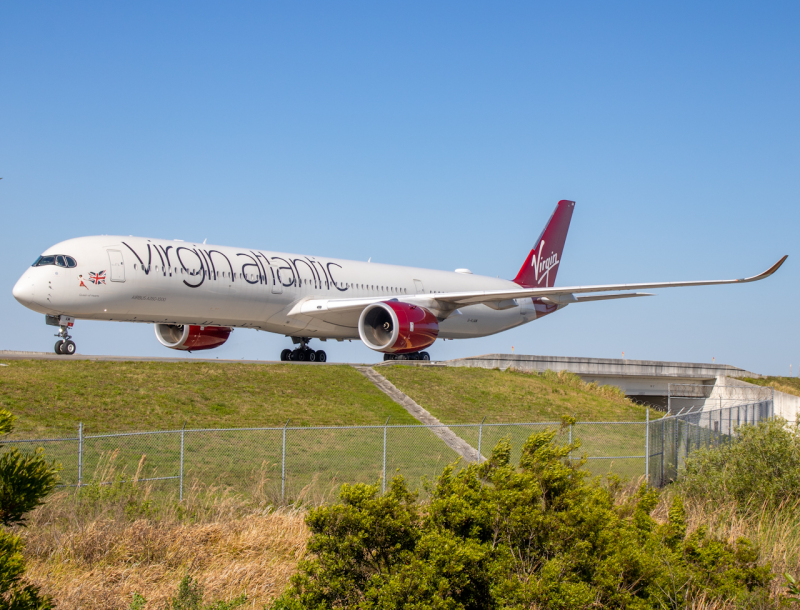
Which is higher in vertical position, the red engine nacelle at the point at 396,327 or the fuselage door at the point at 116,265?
the fuselage door at the point at 116,265

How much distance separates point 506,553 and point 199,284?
59.2 ft

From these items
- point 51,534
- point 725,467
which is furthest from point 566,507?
point 725,467

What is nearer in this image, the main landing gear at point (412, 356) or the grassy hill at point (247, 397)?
the grassy hill at point (247, 397)

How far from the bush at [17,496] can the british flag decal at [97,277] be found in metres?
17.0

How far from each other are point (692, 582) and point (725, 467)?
19.5 feet

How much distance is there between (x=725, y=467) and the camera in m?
11.5

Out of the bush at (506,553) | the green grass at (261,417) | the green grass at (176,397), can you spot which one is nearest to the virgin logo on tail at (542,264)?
the green grass at (261,417)

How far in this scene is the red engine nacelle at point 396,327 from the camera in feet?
81.4

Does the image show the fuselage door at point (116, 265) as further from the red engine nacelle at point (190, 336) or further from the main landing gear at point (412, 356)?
the main landing gear at point (412, 356)

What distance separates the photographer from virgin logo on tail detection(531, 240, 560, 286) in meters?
36.1

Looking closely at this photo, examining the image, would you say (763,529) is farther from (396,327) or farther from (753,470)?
(396,327)

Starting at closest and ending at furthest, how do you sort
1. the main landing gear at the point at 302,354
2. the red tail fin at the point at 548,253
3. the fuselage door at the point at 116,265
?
1. the fuselage door at the point at 116,265
2. the main landing gear at the point at 302,354
3. the red tail fin at the point at 548,253

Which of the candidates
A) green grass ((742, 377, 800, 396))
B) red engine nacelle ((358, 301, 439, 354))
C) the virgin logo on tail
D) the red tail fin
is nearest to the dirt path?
red engine nacelle ((358, 301, 439, 354))

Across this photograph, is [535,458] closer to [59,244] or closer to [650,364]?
[59,244]
